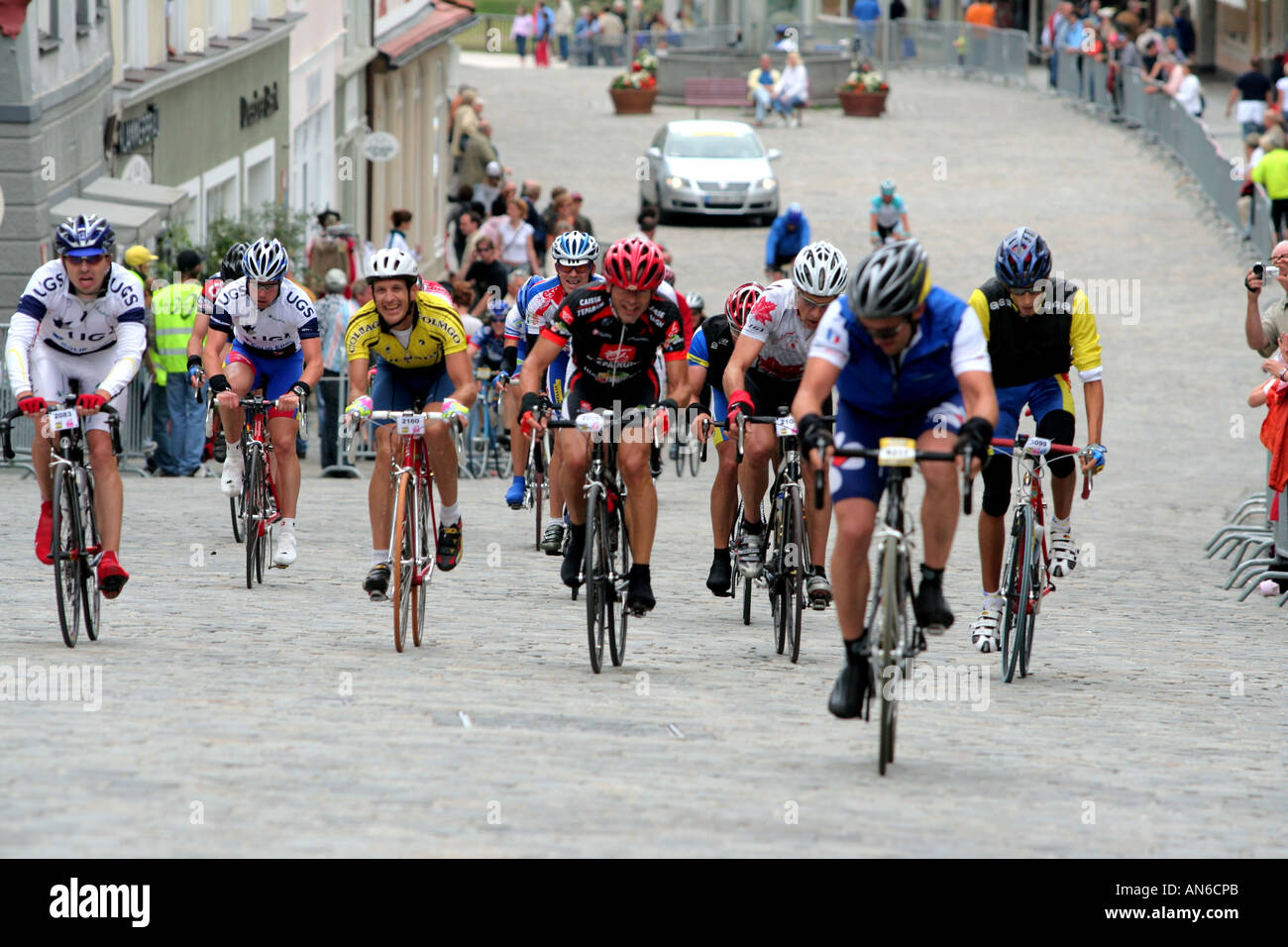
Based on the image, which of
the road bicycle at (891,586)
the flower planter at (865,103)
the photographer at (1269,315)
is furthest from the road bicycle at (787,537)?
the flower planter at (865,103)

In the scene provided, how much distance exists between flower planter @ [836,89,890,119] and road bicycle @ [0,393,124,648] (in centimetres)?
4492

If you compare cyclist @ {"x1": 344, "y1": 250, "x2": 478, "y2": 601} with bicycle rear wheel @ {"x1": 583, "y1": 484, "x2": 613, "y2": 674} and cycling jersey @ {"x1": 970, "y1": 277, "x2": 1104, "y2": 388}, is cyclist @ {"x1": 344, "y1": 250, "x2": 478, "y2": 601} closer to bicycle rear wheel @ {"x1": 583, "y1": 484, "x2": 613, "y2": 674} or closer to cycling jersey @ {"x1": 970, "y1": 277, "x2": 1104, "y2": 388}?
bicycle rear wheel @ {"x1": 583, "y1": 484, "x2": 613, "y2": 674}

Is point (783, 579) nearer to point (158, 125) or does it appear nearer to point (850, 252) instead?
point (158, 125)

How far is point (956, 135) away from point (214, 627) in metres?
41.2

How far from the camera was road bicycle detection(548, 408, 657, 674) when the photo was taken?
32.3 feet

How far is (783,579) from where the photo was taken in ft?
35.3

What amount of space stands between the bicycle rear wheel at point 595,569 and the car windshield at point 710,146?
1230 inches

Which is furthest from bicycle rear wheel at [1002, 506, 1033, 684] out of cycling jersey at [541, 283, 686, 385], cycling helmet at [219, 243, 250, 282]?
cycling helmet at [219, 243, 250, 282]

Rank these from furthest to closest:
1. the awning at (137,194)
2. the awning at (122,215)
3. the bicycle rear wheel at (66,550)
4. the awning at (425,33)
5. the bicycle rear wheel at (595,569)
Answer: the awning at (425,33) → the awning at (137,194) → the awning at (122,215) → the bicycle rear wheel at (66,550) → the bicycle rear wheel at (595,569)

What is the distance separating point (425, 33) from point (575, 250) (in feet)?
108

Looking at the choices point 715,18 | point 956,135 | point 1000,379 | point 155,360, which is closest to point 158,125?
point 155,360

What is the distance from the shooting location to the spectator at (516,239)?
93.7ft

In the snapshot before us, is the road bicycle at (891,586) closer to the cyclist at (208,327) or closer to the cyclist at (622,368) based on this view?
the cyclist at (622,368)

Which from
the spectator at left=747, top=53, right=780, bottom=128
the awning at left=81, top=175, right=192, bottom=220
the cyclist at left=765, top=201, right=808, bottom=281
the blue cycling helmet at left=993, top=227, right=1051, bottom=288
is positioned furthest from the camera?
the spectator at left=747, top=53, right=780, bottom=128
